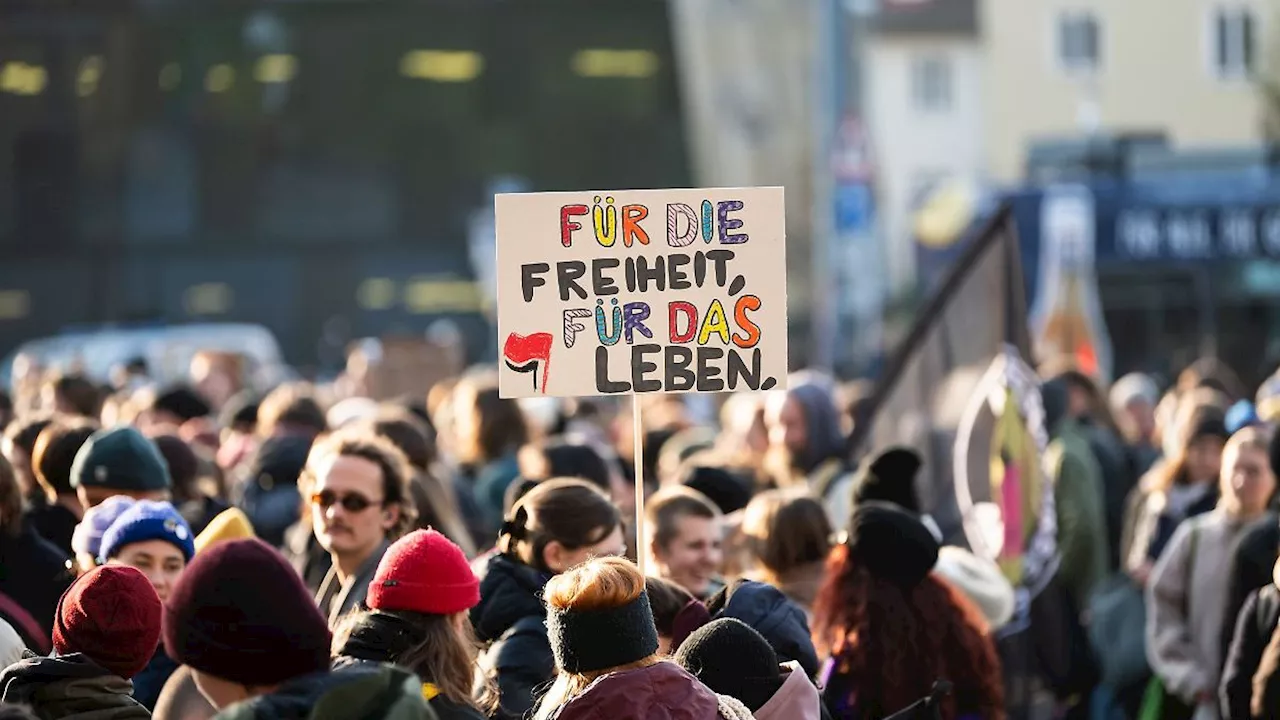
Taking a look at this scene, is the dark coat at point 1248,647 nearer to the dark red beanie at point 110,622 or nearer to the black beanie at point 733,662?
the black beanie at point 733,662

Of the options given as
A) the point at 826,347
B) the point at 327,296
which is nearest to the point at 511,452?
the point at 826,347

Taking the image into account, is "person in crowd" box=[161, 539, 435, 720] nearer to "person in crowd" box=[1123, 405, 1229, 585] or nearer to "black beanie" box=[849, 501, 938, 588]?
"black beanie" box=[849, 501, 938, 588]

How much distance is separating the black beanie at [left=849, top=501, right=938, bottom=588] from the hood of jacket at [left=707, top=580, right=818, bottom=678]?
1.27 feet

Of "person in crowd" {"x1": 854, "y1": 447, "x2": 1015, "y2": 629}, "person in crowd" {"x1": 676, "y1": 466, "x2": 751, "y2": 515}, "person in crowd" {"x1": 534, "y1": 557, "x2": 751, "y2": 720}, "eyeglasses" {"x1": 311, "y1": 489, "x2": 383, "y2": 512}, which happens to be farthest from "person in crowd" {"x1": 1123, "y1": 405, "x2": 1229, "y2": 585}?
"person in crowd" {"x1": 534, "y1": 557, "x2": 751, "y2": 720}

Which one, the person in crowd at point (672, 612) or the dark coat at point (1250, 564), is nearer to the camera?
the person in crowd at point (672, 612)

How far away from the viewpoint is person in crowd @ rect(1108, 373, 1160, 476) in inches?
470

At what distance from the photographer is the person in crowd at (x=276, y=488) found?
8.93m

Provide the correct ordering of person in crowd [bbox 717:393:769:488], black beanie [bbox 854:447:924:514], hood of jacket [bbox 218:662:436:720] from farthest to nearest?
person in crowd [bbox 717:393:769:488], black beanie [bbox 854:447:924:514], hood of jacket [bbox 218:662:436:720]

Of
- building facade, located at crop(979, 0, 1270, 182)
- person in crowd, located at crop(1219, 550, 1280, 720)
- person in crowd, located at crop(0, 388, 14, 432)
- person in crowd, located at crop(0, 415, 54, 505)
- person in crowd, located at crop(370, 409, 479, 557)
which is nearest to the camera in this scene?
person in crowd, located at crop(1219, 550, 1280, 720)

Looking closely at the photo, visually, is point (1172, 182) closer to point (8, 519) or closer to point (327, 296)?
point (327, 296)

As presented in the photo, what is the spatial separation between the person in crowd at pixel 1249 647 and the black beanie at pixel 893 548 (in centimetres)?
140

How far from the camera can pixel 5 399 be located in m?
13.0

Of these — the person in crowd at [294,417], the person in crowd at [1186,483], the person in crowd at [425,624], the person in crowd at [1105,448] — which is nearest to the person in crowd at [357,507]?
the person in crowd at [425,624]

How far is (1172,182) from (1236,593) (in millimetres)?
19110
